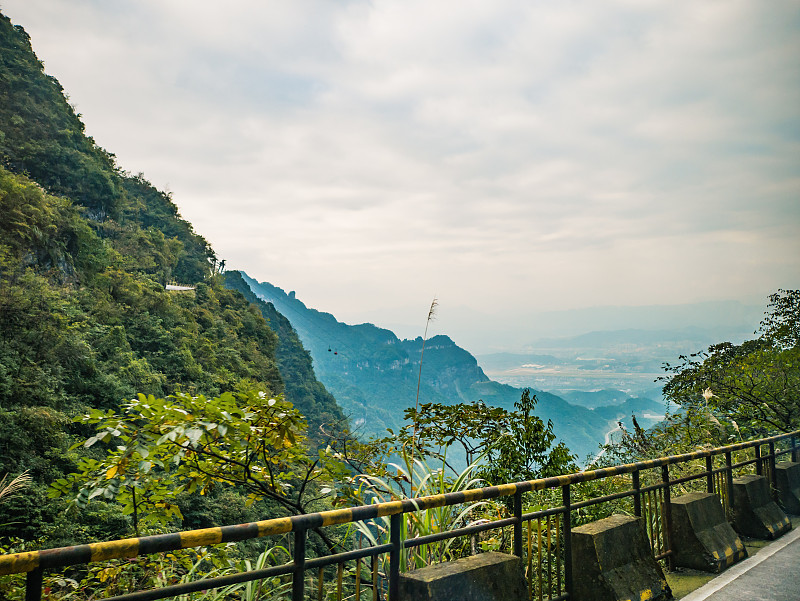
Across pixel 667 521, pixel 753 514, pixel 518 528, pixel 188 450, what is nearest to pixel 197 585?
pixel 188 450

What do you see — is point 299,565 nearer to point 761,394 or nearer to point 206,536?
point 206,536

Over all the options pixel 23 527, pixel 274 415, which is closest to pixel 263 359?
pixel 23 527

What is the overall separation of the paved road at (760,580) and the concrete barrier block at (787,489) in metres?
1.92

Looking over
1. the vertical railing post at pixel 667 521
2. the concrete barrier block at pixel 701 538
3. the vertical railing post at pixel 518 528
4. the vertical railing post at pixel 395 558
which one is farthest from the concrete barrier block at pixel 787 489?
the vertical railing post at pixel 395 558

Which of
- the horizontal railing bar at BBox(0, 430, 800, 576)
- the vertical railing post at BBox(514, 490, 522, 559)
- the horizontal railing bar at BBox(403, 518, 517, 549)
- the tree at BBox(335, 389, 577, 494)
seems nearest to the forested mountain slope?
the tree at BBox(335, 389, 577, 494)

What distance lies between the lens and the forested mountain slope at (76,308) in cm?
2728

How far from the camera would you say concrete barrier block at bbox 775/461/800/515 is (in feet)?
23.0

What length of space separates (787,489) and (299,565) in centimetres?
711

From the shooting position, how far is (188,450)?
11.8 ft

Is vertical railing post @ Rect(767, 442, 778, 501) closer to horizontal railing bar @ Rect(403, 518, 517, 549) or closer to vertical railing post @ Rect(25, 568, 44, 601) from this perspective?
horizontal railing bar @ Rect(403, 518, 517, 549)

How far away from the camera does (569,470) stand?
240 inches

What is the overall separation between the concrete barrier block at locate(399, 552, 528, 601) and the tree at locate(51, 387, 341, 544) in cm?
78

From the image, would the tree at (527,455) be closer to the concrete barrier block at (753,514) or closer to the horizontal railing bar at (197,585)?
the concrete barrier block at (753,514)

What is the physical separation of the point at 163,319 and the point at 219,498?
76.4 feet
